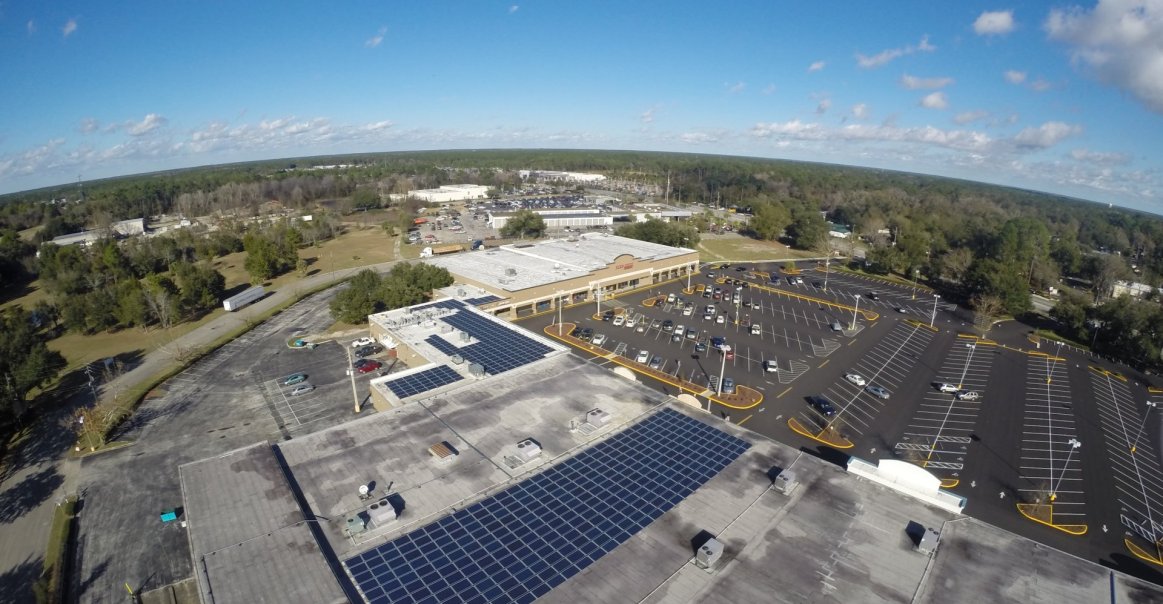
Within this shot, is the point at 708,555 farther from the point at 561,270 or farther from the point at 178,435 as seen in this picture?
the point at 561,270

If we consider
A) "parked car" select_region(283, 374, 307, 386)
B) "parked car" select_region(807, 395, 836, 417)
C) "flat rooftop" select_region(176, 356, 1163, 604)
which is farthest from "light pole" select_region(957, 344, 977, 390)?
"parked car" select_region(283, 374, 307, 386)

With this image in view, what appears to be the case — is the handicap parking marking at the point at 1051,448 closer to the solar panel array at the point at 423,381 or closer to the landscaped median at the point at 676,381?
the landscaped median at the point at 676,381

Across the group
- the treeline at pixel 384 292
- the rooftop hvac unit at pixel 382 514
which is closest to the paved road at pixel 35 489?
the treeline at pixel 384 292

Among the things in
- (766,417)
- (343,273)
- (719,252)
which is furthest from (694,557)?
(719,252)

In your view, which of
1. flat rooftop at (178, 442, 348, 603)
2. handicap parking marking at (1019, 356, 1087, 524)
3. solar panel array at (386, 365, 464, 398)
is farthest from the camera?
solar panel array at (386, 365, 464, 398)

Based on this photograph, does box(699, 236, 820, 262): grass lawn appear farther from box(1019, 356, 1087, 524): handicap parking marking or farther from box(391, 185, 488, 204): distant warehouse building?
box(391, 185, 488, 204): distant warehouse building
